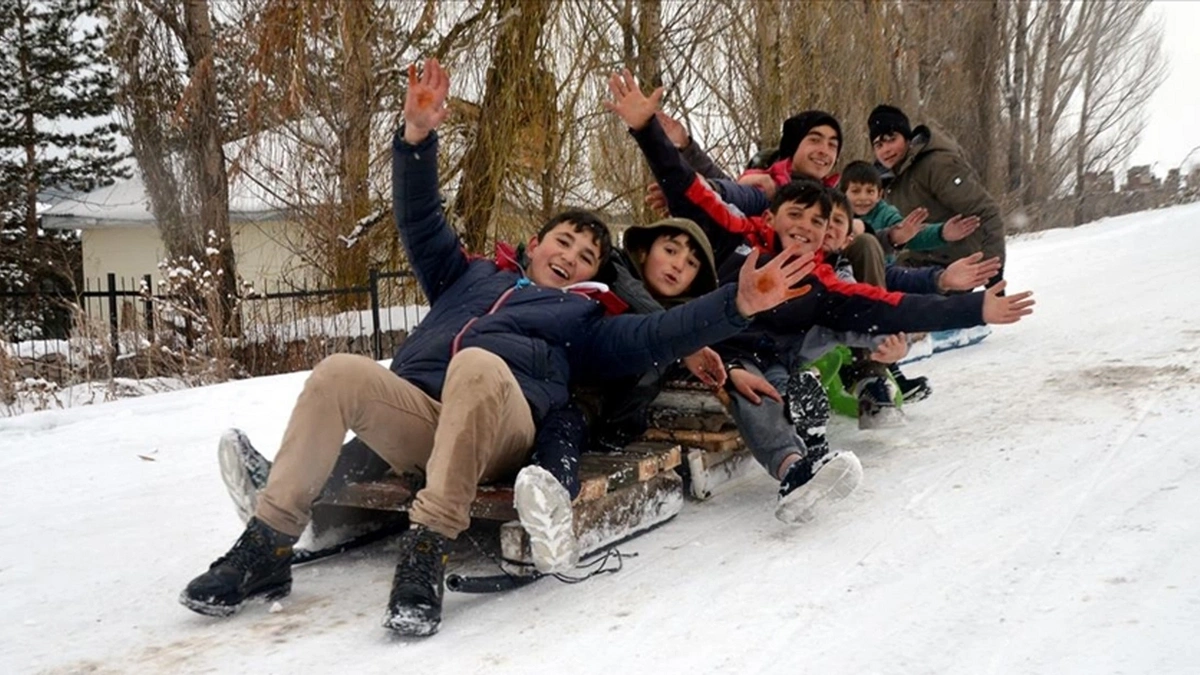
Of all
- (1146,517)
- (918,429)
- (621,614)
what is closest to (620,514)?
(621,614)

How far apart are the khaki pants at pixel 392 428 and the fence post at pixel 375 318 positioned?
6296 millimetres

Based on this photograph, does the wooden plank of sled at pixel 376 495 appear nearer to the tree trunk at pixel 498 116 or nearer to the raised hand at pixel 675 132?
the raised hand at pixel 675 132

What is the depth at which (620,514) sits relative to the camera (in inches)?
117

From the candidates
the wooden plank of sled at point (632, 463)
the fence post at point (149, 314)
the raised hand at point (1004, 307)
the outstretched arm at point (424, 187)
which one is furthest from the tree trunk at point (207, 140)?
the raised hand at point (1004, 307)

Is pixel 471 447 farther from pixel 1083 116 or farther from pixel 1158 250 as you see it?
pixel 1083 116

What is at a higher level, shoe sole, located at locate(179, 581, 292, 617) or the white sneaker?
the white sneaker

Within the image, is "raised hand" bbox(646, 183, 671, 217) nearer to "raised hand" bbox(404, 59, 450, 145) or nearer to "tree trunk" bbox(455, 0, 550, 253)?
"raised hand" bbox(404, 59, 450, 145)

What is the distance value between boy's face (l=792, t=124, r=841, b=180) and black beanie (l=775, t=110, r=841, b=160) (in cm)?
3

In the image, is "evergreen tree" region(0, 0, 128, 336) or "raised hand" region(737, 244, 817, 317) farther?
"evergreen tree" region(0, 0, 128, 336)

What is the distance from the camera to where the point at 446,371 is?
2.88m

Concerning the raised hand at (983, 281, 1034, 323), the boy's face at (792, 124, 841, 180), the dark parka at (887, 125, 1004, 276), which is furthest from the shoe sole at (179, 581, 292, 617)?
the dark parka at (887, 125, 1004, 276)

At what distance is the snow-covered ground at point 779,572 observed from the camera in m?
2.18

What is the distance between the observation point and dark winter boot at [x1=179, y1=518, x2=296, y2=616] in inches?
97.0

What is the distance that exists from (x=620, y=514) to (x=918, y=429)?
1819mm
